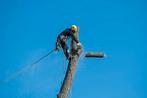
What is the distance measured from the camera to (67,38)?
1309cm

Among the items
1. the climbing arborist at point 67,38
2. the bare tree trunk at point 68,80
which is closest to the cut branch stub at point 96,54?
Result: the climbing arborist at point 67,38

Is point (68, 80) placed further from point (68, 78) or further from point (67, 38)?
point (67, 38)

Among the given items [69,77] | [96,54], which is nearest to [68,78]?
[69,77]

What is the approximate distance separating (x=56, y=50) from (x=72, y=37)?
2.88ft

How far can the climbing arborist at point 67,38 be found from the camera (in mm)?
12562

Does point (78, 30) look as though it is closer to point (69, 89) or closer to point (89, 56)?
point (89, 56)

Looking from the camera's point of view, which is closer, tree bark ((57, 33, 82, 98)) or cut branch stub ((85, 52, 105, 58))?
tree bark ((57, 33, 82, 98))

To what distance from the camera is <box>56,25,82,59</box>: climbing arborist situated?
12.6 meters

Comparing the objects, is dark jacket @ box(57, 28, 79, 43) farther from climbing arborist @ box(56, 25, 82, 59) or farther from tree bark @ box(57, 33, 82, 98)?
tree bark @ box(57, 33, 82, 98)

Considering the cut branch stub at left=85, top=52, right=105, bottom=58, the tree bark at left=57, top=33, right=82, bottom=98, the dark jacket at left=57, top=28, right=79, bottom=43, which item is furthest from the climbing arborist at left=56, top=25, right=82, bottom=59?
the cut branch stub at left=85, top=52, right=105, bottom=58

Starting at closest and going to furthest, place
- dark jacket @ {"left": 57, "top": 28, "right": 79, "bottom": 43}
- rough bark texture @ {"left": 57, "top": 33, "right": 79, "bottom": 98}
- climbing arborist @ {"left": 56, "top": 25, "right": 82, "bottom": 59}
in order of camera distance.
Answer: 1. rough bark texture @ {"left": 57, "top": 33, "right": 79, "bottom": 98}
2. climbing arborist @ {"left": 56, "top": 25, "right": 82, "bottom": 59}
3. dark jacket @ {"left": 57, "top": 28, "right": 79, "bottom": 43}

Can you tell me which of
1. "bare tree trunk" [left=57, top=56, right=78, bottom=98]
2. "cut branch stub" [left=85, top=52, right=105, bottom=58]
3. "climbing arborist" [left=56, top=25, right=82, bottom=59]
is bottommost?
"bare tree trunk" [left=57, top=56, right=78, bottom=98]

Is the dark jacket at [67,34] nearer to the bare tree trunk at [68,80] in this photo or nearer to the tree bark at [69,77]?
the tree bark at [69,77]

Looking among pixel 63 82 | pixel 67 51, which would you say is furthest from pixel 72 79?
pixel 67 51
